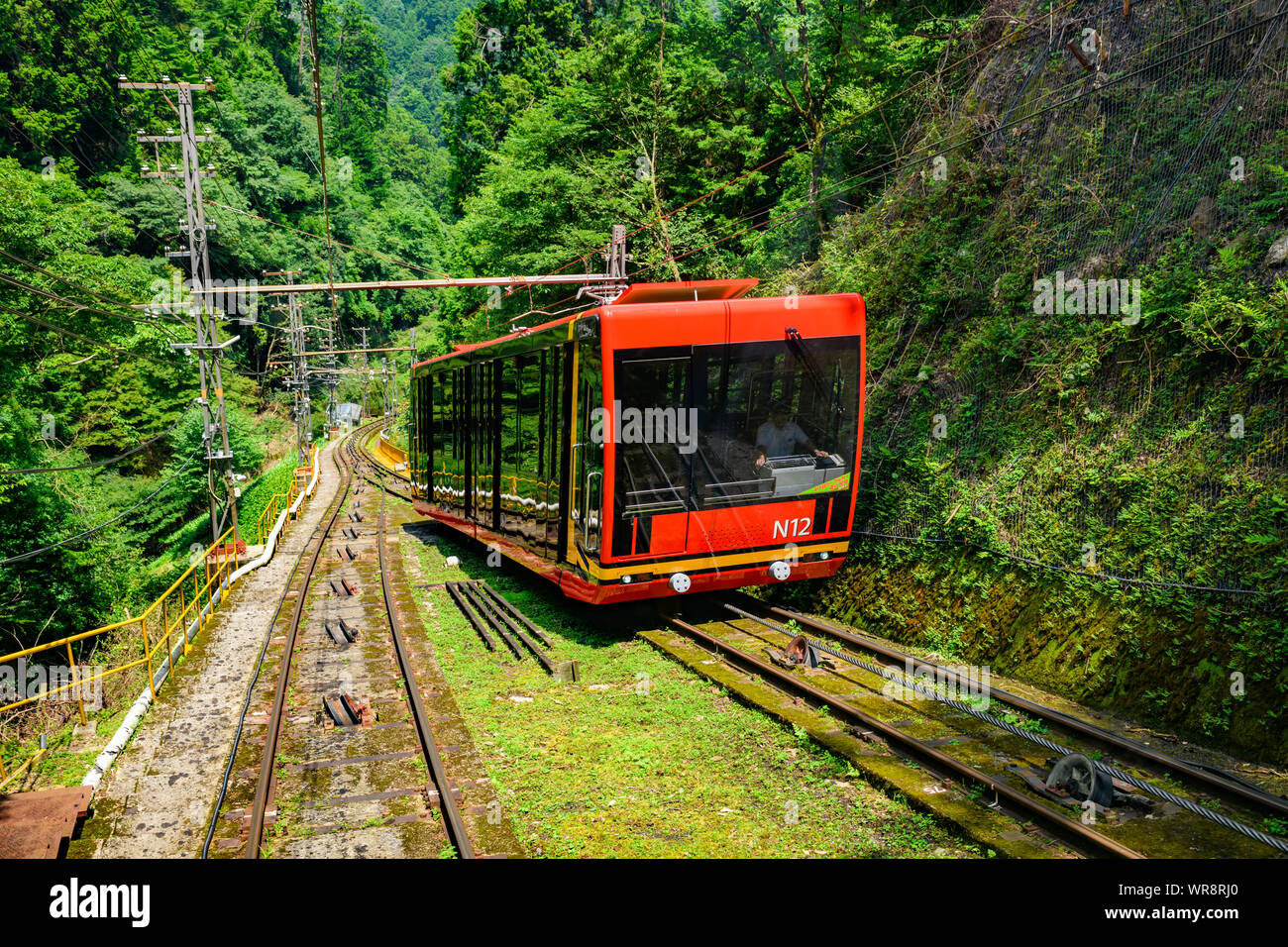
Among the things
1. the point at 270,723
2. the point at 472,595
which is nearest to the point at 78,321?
the point at 472,595

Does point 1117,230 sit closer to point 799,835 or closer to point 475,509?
point 799,835

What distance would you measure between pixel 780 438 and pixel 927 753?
4.14 meters

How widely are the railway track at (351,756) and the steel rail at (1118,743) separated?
4658 millimetres

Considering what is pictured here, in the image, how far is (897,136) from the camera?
18266 mm

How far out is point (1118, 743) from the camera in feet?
21.7

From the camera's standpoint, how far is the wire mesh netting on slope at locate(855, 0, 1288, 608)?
7.54 meters

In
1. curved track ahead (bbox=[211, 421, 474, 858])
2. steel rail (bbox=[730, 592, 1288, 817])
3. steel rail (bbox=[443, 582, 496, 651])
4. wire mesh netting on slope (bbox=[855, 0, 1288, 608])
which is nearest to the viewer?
steel rail (bbox=[730, 592, 1288, 817])

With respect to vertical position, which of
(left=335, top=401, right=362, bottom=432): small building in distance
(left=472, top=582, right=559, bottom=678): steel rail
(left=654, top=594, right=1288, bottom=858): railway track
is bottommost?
(left=472, top=582, right=559, bottom=678): steel rail

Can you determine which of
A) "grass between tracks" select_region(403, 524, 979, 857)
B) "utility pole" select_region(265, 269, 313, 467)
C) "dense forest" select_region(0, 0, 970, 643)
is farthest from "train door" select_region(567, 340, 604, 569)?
"utility pole" select_region(265, 269, 313, 467)

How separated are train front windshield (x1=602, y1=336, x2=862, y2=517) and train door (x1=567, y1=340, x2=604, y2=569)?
0.74 feet

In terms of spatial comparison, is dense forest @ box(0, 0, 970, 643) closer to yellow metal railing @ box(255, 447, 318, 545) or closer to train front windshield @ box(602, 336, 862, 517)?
yellow metal railing @ box(255, 447, 318, 545)

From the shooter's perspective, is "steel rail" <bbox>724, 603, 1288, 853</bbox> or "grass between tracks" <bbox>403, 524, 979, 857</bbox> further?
"grass between tracks" <bbox>403, 524, 979, 857</bbox>

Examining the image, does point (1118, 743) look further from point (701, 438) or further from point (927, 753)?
point (701, 438)

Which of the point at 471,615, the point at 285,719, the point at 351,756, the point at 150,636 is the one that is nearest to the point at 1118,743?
the point at 351,756
